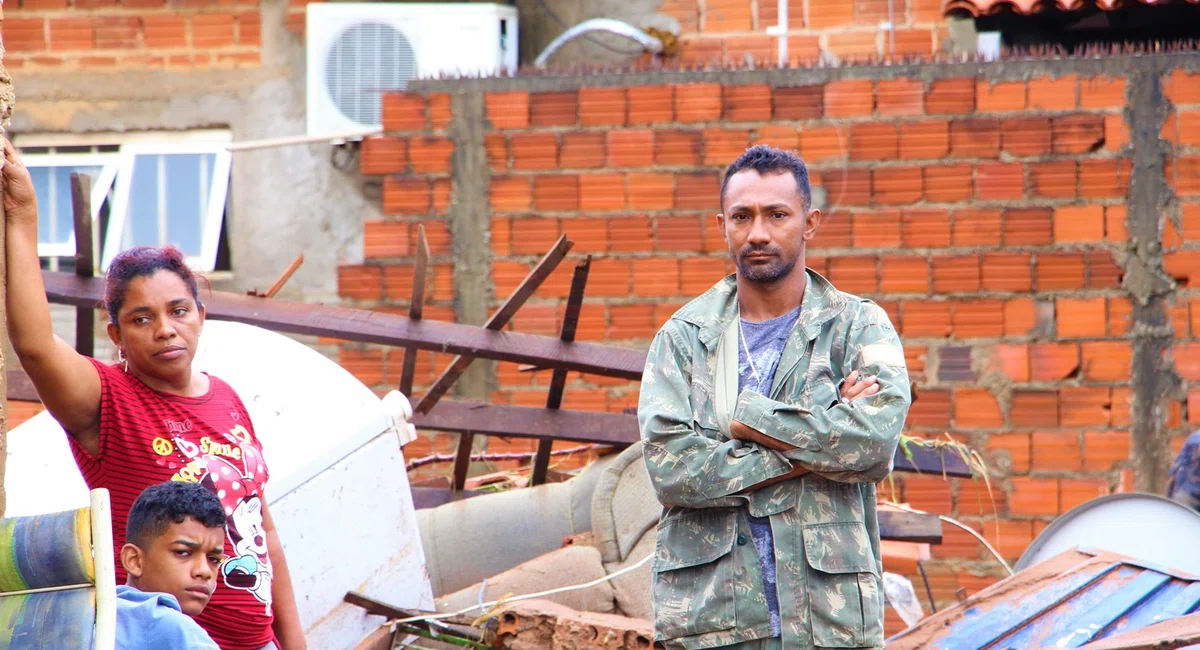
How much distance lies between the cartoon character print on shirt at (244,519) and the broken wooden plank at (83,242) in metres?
1.97

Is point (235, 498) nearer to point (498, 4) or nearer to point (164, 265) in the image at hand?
point (164, 265)

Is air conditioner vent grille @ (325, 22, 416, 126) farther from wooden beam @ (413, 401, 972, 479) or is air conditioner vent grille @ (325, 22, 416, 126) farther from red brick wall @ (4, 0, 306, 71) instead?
wooden beam @ (413, 401, 972, 479)

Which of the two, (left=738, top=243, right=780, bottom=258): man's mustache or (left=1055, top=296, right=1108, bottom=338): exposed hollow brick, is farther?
(left=1055, top=296, right=1108, bottom=338): exposed hollow brick

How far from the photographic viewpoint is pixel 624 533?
461cm

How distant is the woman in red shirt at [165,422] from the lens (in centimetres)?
288

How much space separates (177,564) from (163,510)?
12 centimetres

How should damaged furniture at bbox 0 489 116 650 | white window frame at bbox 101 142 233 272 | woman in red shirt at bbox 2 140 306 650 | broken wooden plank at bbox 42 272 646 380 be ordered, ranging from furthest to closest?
white window frame at bbox 101 142 233 272 < broken wooden plank at bbox 42 272 646 380 < woman in red shirt at bbox 2 140 306 650 < damaged furniture at bbox 0 489 116 650

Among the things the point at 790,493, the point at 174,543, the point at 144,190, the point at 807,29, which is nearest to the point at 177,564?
the point at 174,543

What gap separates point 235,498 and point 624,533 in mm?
1900

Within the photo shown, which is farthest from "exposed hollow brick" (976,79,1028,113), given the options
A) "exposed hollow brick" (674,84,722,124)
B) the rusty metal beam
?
the rusty metal beam

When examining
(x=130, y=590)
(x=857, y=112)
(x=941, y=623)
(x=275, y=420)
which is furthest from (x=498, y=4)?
(x=130, y=590)

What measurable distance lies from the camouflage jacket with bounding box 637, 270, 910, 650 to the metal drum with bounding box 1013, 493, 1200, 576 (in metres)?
1.99

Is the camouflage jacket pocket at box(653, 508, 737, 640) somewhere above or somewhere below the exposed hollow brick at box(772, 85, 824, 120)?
below

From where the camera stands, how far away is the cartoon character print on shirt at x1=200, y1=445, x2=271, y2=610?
9.68 feet
